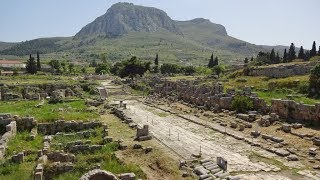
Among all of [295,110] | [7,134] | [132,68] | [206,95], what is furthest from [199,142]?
[132,68]

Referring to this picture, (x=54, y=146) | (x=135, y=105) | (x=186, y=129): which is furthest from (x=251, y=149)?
(x=135, y=105)

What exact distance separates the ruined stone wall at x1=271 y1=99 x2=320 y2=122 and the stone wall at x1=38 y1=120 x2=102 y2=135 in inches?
600

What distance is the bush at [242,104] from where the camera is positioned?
3428 cm

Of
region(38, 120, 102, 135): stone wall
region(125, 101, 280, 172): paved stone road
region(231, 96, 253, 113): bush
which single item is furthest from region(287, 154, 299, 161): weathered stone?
region(38, 120, 102, 135): stone wall

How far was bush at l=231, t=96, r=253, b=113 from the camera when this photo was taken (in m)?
34.3

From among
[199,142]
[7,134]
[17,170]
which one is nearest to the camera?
[17,170]

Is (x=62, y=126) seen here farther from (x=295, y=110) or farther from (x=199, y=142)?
(x=295, y=110)

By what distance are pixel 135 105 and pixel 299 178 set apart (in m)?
28.8

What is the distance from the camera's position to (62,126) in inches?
1088

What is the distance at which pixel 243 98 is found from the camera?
34.8 meters

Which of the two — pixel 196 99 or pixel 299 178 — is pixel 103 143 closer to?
pixel 299 178

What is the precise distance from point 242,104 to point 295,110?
5980mm

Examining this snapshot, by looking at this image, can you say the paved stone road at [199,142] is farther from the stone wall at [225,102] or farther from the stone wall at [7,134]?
the stone wall at [7,134]

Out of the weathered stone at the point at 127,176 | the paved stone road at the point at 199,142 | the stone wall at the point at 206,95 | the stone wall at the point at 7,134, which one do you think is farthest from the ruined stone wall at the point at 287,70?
the weathered stone at the point at 127,176
